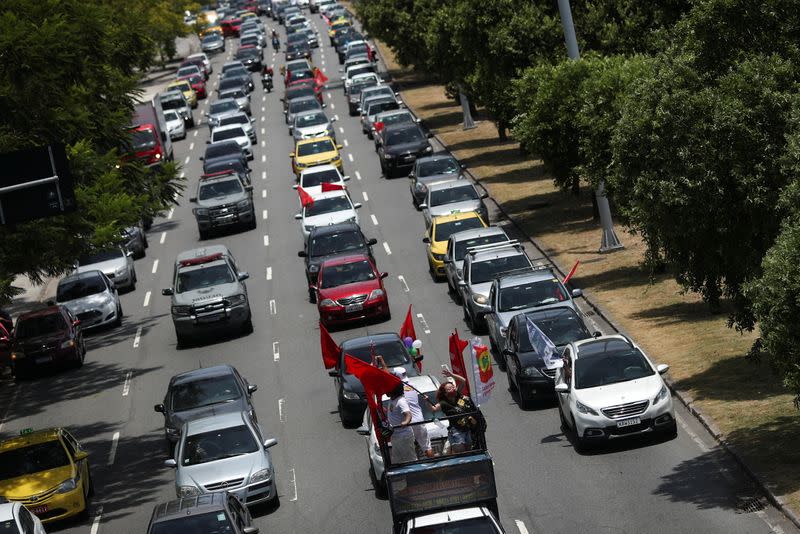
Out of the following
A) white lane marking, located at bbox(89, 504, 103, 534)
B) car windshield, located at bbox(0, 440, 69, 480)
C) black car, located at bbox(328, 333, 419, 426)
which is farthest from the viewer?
black car, located at bbox(328, 333, 419, 426)

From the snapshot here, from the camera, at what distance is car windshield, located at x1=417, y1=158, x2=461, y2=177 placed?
1802 inches

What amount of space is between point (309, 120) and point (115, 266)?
2099cm

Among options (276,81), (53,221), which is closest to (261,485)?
(53,221)

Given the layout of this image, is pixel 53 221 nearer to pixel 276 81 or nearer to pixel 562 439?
pixel 562 439

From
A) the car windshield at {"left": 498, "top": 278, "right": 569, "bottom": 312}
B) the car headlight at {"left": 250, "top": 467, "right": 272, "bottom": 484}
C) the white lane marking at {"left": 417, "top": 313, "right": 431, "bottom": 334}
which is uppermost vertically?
the car windshield at {"left": 498, "top": 278, "right": 569, "bottom": 312}

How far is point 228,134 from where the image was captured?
62.0m

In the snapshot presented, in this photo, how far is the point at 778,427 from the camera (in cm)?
2059

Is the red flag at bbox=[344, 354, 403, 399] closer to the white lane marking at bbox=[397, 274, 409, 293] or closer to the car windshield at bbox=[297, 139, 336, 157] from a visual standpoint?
the white lane marking at bbox=[397, 274, 409, 293]

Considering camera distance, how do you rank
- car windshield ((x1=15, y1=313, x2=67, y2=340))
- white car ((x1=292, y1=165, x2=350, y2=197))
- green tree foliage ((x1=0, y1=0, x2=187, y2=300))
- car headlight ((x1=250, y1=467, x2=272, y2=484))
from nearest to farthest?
1. car headlight ((x1=250, y1=467, x2=272, y2=484))
2. green tree foliage ((x1=0, y1=0, x2=187, y2=300))
3. car windshield ((x1=15, y1=313, x2=67, y2=340))
4. white car ((x1=292, y1=165, x2=350, y2=197))

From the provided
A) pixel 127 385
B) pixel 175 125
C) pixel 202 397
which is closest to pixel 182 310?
pixel 127 385

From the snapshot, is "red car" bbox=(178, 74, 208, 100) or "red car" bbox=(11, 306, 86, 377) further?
"red car" bbox=(178, 74, 208, 100)

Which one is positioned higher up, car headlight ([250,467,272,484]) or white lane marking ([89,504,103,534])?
car headlight ([250,467,272,484])

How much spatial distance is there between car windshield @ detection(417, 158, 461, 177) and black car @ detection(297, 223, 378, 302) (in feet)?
26.8

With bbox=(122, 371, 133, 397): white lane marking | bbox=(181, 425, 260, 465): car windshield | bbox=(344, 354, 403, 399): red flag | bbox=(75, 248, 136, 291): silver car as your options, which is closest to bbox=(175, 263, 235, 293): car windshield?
bbox=(122, 371, 133, 397): white lane marking
